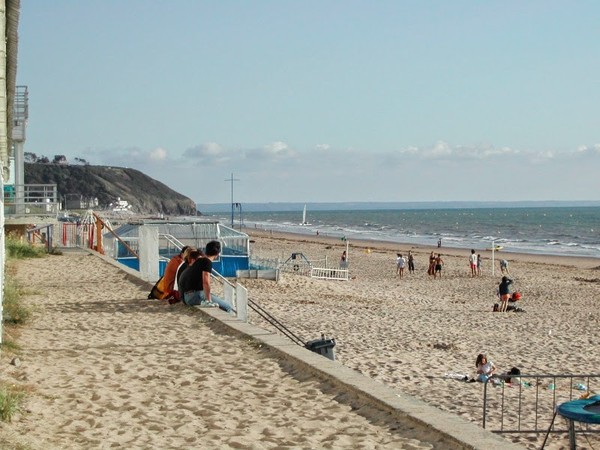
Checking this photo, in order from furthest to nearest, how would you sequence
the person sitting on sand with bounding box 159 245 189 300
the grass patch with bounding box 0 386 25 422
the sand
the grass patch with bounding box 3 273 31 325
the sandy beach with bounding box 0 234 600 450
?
the person sitting on sand with bounding box 159 245 189 300 < the grass patch with bounding box 3 273 31 325 < the sandy beach with bounding box 0 234 600 450 < the grass patch with bounding box 0 386 25 422 < the sand

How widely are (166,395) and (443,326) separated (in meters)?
12.4

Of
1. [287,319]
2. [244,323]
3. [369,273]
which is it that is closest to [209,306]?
[244,323]

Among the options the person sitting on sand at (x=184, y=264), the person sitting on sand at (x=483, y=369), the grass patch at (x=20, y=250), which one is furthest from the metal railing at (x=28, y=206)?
the person sitting on sand at (x=483, y=369)

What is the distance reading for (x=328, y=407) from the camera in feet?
24.3

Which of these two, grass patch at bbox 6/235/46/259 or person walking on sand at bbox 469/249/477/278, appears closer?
grass patch at bbox 6/235/46/259

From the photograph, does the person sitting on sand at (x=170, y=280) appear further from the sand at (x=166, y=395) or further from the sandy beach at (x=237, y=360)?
the sand at (x=166, y=395)

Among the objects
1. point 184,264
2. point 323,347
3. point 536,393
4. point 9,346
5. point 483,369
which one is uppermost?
point 184,264

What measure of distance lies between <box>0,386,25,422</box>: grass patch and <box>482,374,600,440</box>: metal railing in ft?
13.7

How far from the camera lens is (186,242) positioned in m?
31.6

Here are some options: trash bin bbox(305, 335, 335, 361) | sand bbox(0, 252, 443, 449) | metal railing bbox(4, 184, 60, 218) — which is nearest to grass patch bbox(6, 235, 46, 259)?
metal railing bbox(4, 184, 60, 218)

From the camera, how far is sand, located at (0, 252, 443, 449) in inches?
258

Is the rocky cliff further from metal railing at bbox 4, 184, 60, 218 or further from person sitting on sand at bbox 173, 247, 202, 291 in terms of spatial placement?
person sitting on sand at bbox 173, 247, 202, 291

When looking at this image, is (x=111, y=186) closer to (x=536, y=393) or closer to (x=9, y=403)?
(x=536, y=393)

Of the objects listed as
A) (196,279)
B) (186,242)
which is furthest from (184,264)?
(186,242)
